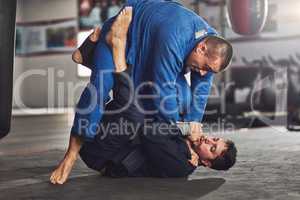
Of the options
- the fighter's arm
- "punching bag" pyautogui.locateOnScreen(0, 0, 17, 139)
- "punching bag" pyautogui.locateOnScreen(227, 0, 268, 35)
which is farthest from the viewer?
"punching bag" pyautogui.locateOnScreen(227, 0, 268, 35)

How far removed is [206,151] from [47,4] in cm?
901

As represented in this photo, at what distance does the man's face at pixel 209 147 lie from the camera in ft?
6.64

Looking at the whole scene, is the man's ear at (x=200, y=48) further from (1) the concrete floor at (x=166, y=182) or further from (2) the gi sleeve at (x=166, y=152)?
(1) the concrete floor at (x=166, y=182)

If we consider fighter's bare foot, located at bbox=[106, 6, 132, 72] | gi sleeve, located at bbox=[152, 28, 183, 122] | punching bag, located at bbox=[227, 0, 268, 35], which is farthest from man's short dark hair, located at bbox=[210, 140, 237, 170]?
punching bag, located at bbox=[227, 0, 268, 35]

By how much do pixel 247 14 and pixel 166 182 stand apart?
10.5 ft

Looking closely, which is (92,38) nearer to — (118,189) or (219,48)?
(219,48)

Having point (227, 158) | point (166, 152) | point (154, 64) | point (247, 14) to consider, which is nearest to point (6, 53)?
point (154, 64)

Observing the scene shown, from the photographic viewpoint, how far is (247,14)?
481 centimetres

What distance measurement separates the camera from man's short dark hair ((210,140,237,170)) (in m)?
2.04

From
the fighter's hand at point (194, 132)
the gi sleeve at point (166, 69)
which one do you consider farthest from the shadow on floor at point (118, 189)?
the gi sleeve at point (166, 69)

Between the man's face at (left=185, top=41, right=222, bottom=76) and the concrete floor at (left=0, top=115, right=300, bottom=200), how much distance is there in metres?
0.46

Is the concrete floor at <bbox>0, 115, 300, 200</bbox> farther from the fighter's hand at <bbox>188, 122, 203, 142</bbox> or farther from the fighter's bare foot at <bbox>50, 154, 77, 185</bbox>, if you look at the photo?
the fighter's hand at <bbox>188, 122, 203, 142</bbox>

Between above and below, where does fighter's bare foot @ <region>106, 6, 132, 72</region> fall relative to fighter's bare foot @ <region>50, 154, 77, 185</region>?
above

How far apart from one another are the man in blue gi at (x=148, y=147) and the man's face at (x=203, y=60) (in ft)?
0.84
